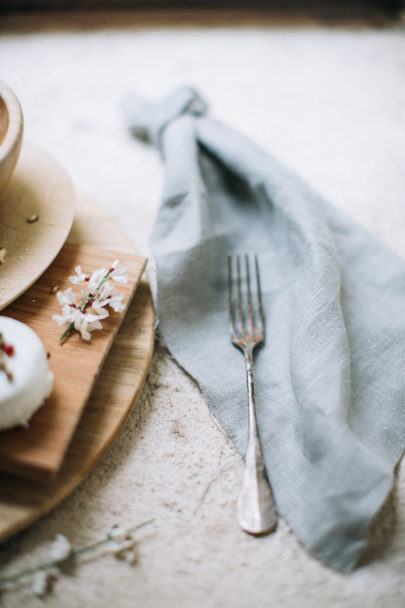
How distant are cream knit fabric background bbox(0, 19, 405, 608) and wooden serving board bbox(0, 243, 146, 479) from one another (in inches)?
3.4

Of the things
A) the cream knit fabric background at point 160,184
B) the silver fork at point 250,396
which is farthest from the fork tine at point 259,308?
the cream knit fabric background at point 160,184

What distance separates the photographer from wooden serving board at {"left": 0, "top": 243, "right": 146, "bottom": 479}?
0.42 m

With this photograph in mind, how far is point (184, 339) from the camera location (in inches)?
23.9

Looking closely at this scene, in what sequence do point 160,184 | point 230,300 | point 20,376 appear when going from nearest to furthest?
point 20,376
point 230,300
point 160,184

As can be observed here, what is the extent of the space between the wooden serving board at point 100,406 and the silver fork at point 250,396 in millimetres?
120

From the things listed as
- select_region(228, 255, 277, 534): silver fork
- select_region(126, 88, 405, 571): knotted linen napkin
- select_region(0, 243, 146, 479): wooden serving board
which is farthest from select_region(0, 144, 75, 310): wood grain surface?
select_region(228, 255, 277, 534): silver fork

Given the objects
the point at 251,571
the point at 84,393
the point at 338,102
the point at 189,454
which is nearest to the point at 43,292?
the point at 84,393

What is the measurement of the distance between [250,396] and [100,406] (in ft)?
0.57

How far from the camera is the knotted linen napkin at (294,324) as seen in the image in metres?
0.46

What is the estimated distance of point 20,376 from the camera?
419mm

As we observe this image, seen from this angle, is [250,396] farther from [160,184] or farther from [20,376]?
[160,184]

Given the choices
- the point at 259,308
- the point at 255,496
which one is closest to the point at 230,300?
the point at 259,308

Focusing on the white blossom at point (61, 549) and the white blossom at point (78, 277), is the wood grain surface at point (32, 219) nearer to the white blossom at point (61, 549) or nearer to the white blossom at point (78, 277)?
the white blossom at point (78, 277)

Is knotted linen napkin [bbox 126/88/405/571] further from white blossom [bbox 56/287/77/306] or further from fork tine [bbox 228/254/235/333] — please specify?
white blossom [bbox 56/287/77/306]
